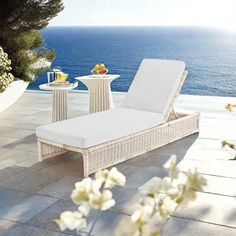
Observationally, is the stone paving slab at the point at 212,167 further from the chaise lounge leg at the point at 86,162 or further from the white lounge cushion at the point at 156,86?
the chaise lounge leg at the point at 86,162

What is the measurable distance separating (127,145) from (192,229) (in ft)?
4.80

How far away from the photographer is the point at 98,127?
3906 millimetres

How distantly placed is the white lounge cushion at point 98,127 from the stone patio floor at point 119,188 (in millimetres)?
314

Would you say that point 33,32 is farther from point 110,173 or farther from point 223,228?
point 110,173

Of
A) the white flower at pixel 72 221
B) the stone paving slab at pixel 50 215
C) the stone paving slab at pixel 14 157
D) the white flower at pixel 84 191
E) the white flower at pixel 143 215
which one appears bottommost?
the stone paving slab at pixel 14 157

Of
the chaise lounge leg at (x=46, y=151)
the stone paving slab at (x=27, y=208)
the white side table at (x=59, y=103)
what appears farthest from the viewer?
the white side table at (x=59, y=103)

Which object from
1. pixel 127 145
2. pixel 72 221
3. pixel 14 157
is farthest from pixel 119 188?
pixel 72 221

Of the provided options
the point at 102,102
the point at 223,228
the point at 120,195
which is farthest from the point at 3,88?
the point at 223,228

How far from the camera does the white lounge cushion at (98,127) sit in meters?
3.69

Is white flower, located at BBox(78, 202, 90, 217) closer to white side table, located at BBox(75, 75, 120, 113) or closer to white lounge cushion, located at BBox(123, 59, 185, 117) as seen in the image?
white lounge cushion, located at BBox(123, 59, 185, 117)

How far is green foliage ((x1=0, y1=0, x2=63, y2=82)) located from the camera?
25.4 feet

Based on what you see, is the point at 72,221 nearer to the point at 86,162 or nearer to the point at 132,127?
Result: the point at 86,162

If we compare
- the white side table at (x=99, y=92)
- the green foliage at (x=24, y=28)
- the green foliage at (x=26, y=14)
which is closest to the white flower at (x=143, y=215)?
the white side table at (x=99, y=92)

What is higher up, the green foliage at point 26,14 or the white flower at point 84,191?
the green foliage at point 26,14
